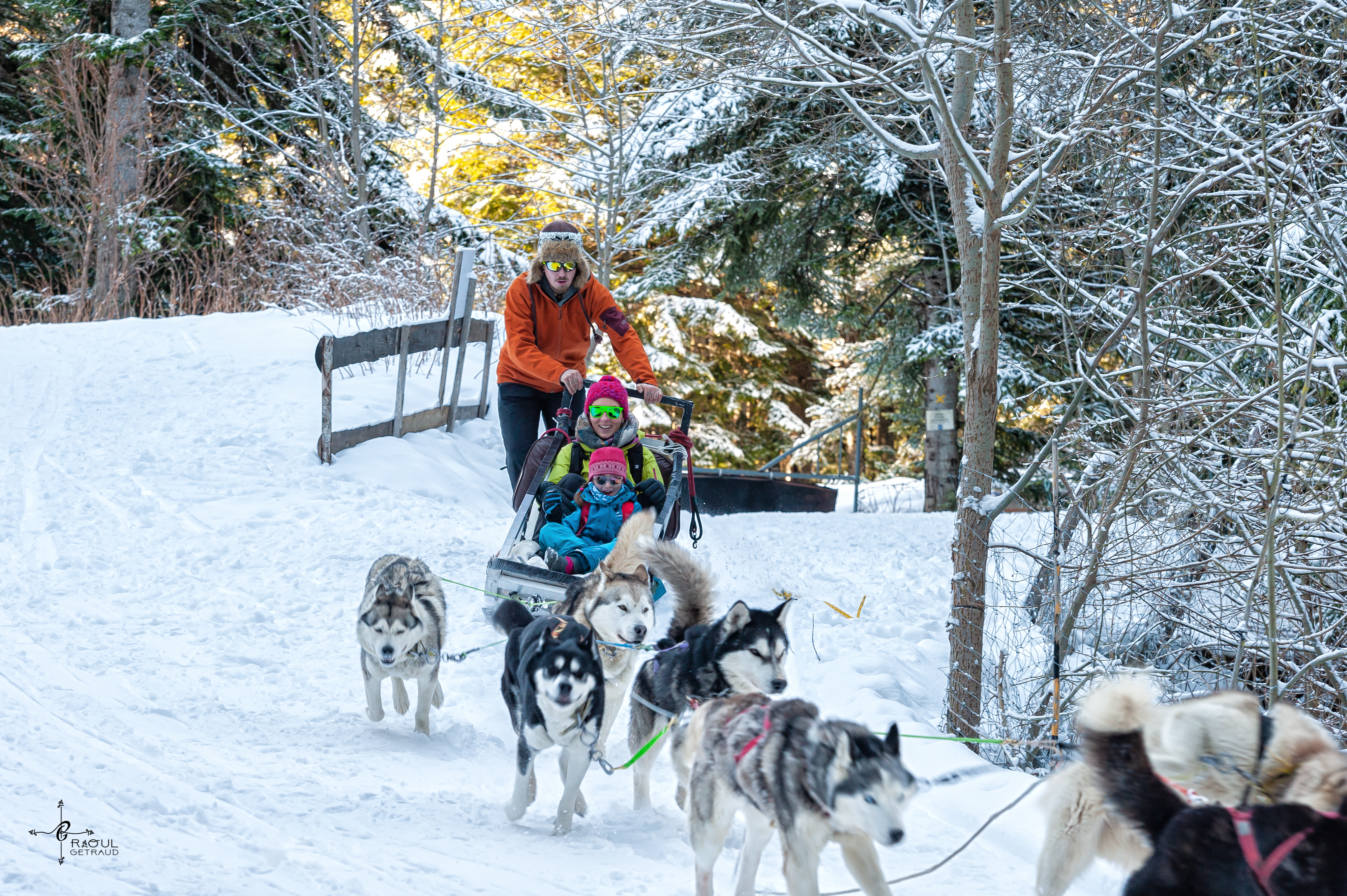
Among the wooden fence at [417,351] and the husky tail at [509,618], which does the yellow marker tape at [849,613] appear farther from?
the wooden fence at [417,351]

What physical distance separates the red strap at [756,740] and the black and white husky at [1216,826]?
2.72 feet

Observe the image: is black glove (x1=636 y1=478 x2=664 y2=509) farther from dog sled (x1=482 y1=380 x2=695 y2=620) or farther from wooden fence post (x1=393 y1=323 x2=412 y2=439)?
wooden fence post (x1=393 y1=323 x2=412 y2=439)

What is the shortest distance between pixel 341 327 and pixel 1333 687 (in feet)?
37.6

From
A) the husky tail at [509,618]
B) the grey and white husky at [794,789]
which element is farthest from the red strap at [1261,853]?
the husky tail at [509,618]

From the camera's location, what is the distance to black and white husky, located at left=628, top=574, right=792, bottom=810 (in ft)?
12.4

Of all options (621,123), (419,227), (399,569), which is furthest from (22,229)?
(399,569)

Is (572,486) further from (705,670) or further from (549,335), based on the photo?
(705,670)

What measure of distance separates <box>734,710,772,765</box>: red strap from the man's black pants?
4.37 metres

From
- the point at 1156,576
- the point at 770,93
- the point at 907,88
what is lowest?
the point at 1156,576

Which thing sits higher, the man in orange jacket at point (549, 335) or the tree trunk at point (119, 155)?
the tree trunk at point (119, 155)

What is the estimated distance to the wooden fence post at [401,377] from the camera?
9742 mm

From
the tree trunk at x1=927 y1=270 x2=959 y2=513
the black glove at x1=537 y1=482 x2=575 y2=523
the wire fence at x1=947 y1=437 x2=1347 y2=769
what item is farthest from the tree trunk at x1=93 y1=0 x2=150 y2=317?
the wire fence at x1=947 y1=437 x2=1347 y2=769

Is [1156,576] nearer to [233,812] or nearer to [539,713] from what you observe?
[539,713]

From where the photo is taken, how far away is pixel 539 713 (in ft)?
12.0
